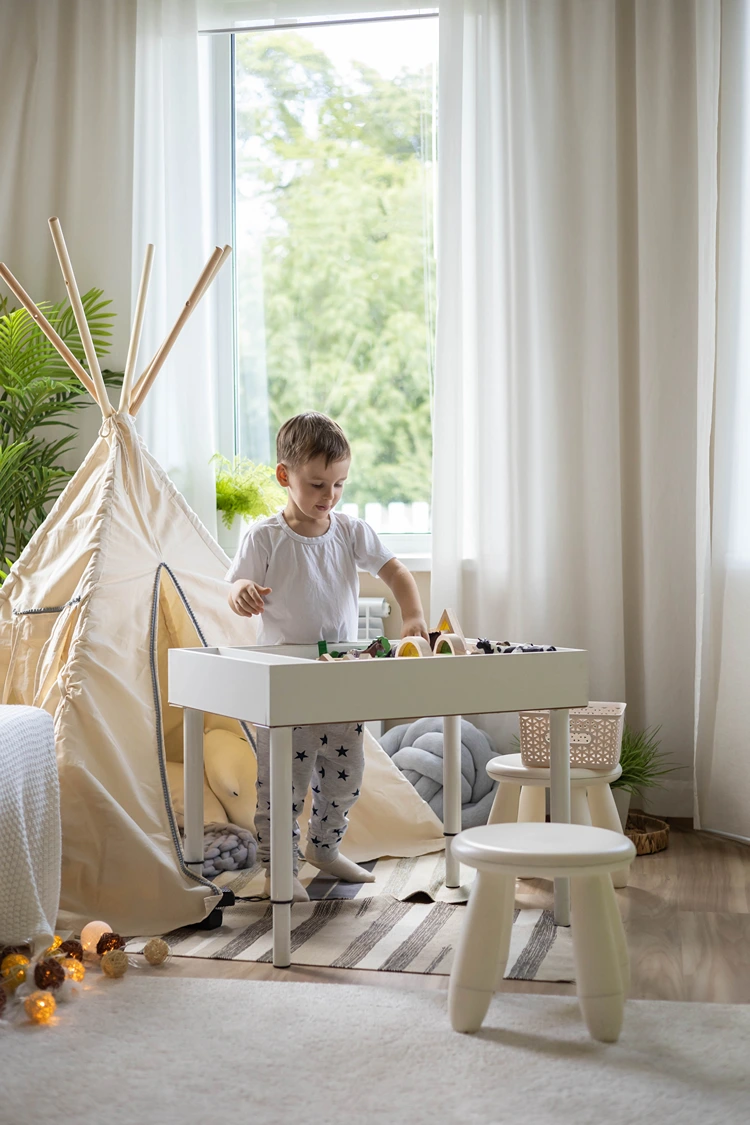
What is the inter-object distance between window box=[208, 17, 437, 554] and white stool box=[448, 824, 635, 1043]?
6.45 feet

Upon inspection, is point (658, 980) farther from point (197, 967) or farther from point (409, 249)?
point (409, 249)

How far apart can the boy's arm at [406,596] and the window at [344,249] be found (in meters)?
0.99

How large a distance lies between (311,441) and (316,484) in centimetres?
10

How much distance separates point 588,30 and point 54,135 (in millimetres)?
1699

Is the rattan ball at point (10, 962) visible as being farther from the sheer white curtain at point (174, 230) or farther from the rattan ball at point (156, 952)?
the sheer white curtain at point (174, 230)

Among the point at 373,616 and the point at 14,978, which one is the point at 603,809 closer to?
the point at 373,616

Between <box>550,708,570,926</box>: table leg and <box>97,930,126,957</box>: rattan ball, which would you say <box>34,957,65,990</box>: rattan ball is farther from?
<box>550,708,570,926</box>: table leg

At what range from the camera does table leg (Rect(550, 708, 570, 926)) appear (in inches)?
85.5

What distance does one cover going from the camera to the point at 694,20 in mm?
3105

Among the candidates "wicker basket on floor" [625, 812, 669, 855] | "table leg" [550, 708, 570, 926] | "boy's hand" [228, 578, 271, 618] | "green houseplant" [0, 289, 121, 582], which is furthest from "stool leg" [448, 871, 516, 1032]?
"green houseplant" [0, 289, 121, 582]

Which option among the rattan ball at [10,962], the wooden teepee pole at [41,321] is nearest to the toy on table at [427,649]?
the rattan ball at [10,962]

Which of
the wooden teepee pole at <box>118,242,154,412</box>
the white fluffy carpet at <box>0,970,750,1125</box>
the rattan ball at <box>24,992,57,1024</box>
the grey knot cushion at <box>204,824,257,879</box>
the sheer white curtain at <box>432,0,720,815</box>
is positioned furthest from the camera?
the sheer white curtain at <box>432,0,720,815</box>

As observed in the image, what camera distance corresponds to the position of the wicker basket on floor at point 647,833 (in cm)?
283

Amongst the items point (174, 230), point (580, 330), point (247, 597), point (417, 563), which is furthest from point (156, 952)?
point (174, 230)
